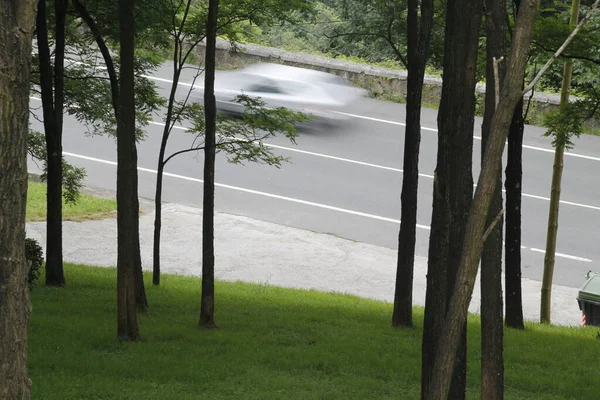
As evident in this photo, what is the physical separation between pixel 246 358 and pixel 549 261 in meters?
6.71

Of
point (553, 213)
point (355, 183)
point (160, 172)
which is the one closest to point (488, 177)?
point (160, 172)

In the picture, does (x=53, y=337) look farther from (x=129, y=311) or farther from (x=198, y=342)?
(x=198, y=342)

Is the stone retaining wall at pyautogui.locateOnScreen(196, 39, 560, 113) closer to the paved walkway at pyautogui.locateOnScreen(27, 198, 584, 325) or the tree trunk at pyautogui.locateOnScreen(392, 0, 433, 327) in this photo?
the paved walkway at pyautogui.locateOnScreen(27, 198, 584, 325)

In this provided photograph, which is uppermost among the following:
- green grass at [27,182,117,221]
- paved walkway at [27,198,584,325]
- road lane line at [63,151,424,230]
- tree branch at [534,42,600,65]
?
tree branch at [534,42,600,65]

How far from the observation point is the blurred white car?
77.7 feet

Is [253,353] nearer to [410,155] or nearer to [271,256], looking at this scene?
[410,155]

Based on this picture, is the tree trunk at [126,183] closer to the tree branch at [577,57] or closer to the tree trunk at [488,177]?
the tree branch at [577,57]

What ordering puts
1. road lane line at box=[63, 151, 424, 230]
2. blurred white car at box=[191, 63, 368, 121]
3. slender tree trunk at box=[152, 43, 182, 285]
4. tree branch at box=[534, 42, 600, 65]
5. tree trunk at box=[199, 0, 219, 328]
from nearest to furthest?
tree trunk at box=[199, 0, 219, 328] < tree branch at box=[534, 42, 600, 65] < slender tree trunk at box=[152, 43, 182, 285] < road lane line at box=[63, 151, 424, 230] < blurred white car at box=[191, 63, 368, 121]

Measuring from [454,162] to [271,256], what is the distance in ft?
34.2

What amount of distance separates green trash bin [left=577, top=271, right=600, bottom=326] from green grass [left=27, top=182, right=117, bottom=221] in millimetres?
9684

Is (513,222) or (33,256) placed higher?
(513,222)

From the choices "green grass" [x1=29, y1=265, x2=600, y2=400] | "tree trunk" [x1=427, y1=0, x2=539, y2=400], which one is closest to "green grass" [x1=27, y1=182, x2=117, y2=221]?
"green grass" [x1=29, y1=265, x2=600, y2=400]

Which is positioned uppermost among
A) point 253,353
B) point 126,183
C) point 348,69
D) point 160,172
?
point 348,69

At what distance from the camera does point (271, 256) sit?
658 inches
